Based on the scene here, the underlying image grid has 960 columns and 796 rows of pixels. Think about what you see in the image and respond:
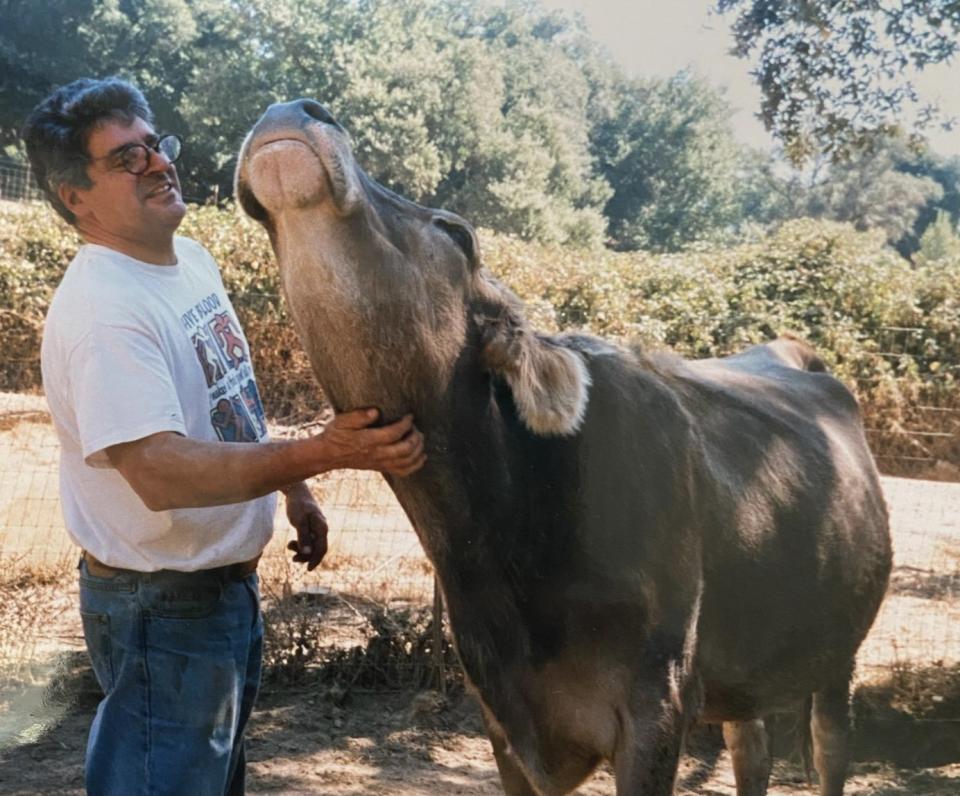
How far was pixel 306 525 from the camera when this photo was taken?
295 cm

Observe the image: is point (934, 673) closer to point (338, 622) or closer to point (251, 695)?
point (338, 622)

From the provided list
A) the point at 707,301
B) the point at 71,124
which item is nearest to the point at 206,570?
the point at 71,124

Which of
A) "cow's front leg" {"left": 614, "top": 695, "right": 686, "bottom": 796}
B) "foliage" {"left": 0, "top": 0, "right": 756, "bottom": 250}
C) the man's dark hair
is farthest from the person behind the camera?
"foliage" {"left": 0, "top": 0, "right": 756, "bottom": 250}

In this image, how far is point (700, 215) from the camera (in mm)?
3818

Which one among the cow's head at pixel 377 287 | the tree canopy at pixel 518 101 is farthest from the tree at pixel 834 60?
the cow's head at pixel 377 287

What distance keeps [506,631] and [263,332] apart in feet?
7.15

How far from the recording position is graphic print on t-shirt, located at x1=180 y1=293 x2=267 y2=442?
2535 mm

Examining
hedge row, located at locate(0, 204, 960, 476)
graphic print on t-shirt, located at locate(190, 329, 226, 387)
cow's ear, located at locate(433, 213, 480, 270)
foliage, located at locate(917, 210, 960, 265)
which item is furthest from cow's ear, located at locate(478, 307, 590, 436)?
foliage, located at locate(917, 210, 960, 265)

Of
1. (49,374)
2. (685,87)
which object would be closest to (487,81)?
(685,87)

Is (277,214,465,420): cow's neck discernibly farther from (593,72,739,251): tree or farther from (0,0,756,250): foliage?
(593,72,739,251): tree

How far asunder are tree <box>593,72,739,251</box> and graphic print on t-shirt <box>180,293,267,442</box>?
1.52 metres

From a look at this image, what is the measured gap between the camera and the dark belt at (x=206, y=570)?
97.3 inches

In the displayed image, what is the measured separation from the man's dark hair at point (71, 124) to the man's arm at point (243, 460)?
0.74m

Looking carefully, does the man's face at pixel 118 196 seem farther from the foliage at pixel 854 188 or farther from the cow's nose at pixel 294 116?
the foliage at pixel 854 188
